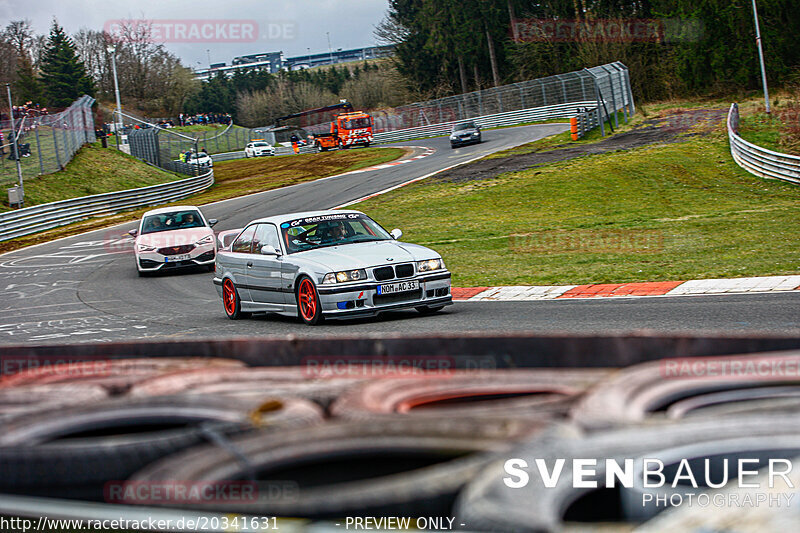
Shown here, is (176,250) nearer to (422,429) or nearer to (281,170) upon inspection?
(422,429)

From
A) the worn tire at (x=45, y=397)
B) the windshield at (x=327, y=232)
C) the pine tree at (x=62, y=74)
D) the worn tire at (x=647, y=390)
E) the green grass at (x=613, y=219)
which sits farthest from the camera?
the pine tree at (x=62, y=74)

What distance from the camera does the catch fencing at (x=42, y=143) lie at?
112ft

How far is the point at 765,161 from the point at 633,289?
15.7 m

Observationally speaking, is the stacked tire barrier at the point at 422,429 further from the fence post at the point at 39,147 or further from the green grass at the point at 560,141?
the fence post at the point at 39,147

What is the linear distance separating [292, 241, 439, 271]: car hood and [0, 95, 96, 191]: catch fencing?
89.1 feet

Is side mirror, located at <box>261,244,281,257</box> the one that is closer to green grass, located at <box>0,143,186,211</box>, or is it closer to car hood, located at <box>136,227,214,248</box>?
car hood, located at <box>136,227,214,248</box>

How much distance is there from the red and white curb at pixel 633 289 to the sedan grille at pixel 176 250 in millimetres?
8107

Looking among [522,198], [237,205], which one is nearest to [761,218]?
[522,198]

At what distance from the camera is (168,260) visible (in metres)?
18.8

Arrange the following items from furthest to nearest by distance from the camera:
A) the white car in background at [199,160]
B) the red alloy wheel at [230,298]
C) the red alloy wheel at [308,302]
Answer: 1. the white car in background at [199,160]
2. the red alloy wheel at [230,298]
3. the red alloy wheel at [308,302]

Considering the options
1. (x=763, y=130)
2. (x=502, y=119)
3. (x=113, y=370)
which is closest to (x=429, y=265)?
(x=113, y=370)

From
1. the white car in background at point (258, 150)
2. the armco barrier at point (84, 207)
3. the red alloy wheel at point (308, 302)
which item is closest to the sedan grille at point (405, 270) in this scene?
the red alloy wheel at point (308, 302)

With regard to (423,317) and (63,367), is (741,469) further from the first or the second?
(423,317)

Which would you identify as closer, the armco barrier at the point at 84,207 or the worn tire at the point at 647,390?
the worn tire at the point at 647,390
